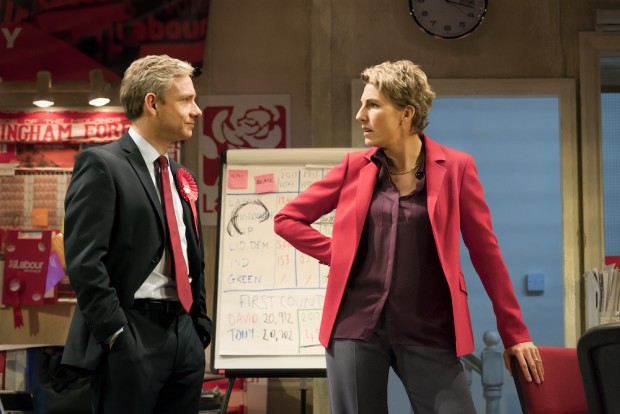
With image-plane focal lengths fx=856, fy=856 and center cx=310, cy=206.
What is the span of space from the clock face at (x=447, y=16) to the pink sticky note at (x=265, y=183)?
1459mm

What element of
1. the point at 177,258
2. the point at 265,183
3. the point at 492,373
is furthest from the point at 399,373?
the point at 492,373

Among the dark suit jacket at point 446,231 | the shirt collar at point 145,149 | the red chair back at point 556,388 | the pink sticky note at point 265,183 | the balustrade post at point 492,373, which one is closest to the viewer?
the red chair back at point 556,388

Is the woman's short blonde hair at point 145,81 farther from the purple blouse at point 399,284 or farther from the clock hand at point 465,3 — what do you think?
the clock hand at point 465,3

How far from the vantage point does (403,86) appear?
7.76 ft

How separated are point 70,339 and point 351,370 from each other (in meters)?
0.78

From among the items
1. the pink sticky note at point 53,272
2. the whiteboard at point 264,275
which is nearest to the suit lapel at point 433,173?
the whiteboard at point 264,275

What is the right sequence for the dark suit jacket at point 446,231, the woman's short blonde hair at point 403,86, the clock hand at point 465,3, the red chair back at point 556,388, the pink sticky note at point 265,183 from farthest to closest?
the clock hand at point 465,3, the pink sticky note at point 265,183, the woman's short blonde hair at point 403,86, the dark suit jacket at point 446,231, the red chair back at point 556,388

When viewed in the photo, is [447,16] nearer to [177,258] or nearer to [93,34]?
[93,34]

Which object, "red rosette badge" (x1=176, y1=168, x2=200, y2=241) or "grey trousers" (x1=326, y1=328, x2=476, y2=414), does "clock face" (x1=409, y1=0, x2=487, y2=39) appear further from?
"grey trousers" (x1=326, y1=328, x2=476, y2=414)

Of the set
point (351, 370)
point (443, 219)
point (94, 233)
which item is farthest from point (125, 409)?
point (443, 219)

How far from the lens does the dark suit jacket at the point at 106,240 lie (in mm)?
2254

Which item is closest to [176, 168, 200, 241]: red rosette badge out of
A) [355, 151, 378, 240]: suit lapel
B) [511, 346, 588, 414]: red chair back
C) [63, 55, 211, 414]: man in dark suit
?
[63, 55, 211, 414]: man in dark suit

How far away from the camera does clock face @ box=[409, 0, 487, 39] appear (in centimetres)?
504

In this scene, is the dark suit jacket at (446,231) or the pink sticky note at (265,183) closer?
the dark suit jacket at (446,231)
